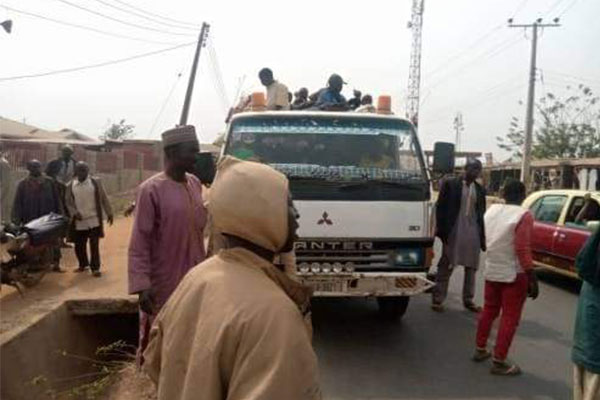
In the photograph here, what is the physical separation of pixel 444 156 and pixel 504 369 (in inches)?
86.4

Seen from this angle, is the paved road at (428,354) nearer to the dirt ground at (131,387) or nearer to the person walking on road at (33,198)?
the dirt ground at (131,387)

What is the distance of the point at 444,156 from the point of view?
22.3 ft

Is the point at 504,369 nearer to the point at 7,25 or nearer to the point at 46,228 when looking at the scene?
the point at 46,228

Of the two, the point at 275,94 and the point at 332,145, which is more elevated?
the point at 275,94

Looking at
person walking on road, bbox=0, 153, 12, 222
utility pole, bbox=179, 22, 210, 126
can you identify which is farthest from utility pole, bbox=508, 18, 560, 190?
person walking on road, bbox=0, 153, 12, 222

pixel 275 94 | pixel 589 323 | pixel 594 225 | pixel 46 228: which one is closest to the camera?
pixel 589 323

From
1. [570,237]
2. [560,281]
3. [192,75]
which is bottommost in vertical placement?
[560,281]

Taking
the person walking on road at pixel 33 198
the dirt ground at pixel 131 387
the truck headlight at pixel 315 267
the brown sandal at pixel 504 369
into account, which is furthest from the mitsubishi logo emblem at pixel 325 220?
the person walking on road at pixel 33 198

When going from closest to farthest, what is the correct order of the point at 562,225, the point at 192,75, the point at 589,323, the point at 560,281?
1. the point at 589,323
2. the point at 562,225
3. the point at 560,281
4. the point at 192,75

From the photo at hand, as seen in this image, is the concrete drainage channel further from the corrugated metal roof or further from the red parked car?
the corrugated metal roof

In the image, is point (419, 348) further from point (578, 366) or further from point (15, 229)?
point (15, 229)

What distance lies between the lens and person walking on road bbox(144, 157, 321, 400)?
1.44m

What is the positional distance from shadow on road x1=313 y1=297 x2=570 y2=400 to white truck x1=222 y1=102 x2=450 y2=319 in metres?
0.58

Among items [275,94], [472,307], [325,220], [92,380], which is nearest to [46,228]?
[92,380]
